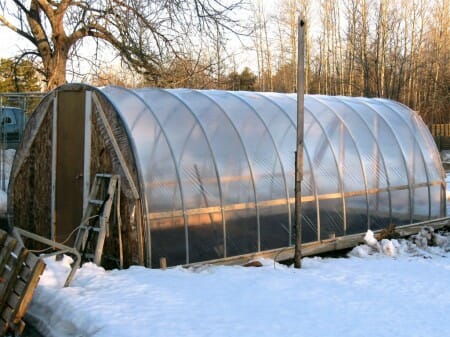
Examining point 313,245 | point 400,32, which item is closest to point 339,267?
point 313,245

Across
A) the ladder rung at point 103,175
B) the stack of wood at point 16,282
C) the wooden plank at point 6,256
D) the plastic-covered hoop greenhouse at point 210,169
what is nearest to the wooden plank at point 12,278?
the stack of wood at point 16,282

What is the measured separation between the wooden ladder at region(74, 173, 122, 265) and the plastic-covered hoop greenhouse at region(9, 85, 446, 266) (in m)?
0.20

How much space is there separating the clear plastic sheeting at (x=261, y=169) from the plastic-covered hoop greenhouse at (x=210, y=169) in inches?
0.9

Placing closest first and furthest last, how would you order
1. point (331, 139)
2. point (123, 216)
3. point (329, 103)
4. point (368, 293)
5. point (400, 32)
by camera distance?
point (368, 293) < point (123, 216) < point (331, 139) < point (329, 103) < point (400, 32)

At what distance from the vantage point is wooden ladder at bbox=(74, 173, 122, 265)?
816cm

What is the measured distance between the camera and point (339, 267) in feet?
28.1

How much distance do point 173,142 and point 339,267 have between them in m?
3.29

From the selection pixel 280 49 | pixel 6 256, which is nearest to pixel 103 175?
pixel 6 256

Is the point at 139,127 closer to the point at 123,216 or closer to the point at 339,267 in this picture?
the point at 123,216

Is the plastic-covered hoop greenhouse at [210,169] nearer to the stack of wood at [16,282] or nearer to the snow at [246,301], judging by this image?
the snow at [246,301]

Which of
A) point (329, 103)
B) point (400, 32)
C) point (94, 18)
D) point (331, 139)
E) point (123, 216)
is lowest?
point (123, 216)

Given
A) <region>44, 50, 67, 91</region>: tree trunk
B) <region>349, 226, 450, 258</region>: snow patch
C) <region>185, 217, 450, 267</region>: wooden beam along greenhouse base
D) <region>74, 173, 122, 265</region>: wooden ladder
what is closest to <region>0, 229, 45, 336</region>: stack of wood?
<region>74, 173, 122, 265</region>: wooden ladder

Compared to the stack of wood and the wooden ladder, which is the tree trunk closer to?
the wooden ladder

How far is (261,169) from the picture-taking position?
383 inches
